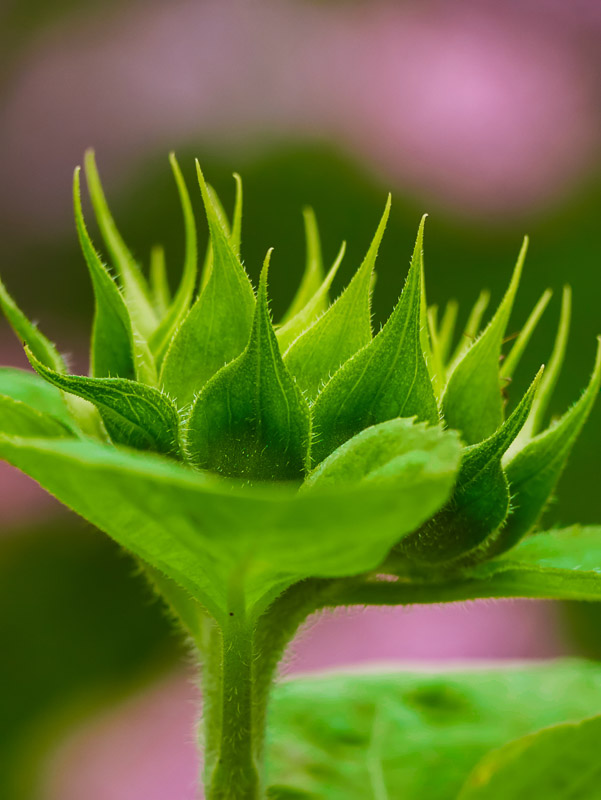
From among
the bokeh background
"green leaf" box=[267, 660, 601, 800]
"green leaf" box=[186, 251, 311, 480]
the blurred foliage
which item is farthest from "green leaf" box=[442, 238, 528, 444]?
the blurred foliage

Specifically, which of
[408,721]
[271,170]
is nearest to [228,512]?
[408,721]

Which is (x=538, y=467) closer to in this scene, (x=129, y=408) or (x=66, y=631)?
(x=129, y=408)

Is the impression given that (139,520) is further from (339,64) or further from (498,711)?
(339,64)

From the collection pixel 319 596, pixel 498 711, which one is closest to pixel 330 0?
pixel 498 711

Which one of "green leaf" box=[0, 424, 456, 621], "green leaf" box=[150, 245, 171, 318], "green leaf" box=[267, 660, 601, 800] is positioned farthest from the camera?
"green leaf" box=[267, 660, 601, 800]

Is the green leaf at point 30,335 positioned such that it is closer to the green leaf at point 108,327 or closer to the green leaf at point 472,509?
the green leaf at point 108,327

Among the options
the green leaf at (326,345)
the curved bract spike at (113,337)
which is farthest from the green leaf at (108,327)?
the green leaf at (326,345)

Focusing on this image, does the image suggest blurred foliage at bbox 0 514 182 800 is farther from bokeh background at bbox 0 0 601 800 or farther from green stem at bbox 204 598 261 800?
green stem at bbox 204 598 261 800
